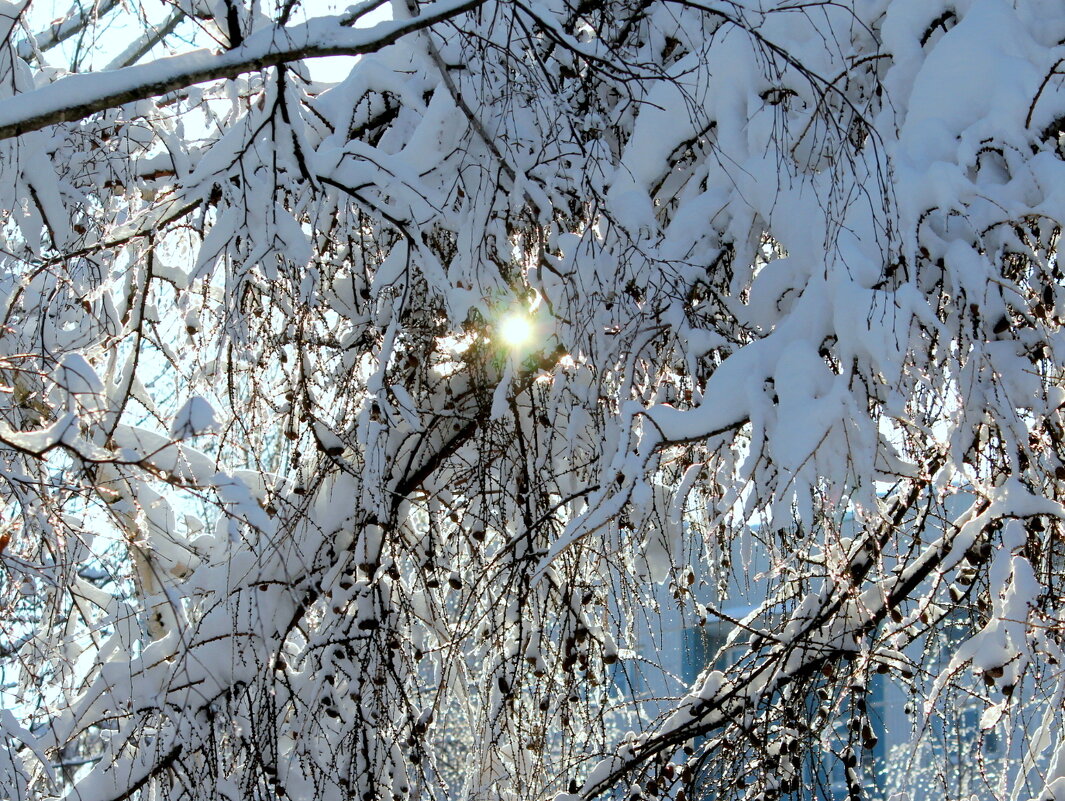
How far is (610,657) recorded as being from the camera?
106 inches

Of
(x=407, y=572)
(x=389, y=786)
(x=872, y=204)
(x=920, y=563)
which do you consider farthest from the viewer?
(x=407, y=572)

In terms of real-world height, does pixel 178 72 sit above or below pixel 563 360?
above

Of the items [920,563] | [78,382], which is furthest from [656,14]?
[78,382]

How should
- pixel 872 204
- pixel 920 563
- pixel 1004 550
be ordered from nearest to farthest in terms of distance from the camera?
pixel 872 204 → pixel 1004 550 → pixel 920 563

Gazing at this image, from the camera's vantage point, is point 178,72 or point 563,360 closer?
point 178,72

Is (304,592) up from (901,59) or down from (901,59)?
down

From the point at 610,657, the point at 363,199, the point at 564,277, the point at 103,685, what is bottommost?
the point at 610,657

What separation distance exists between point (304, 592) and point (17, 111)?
151 cm

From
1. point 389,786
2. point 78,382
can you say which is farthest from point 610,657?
point 78,382

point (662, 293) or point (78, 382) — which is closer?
point (78, 382)

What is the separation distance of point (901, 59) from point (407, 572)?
236cm

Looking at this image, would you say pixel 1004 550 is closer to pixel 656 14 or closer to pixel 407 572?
pixel 656 14

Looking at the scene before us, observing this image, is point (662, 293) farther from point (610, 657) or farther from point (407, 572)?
point (407, 572)

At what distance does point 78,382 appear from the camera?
1.70 meters
